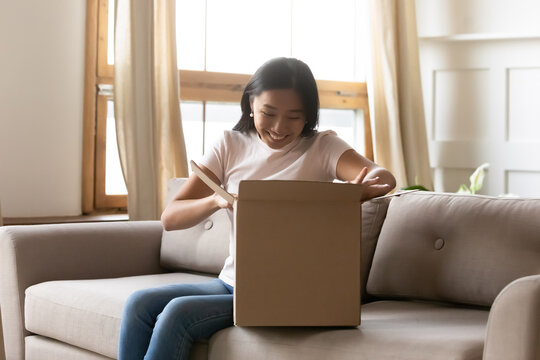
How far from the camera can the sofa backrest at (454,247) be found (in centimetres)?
195

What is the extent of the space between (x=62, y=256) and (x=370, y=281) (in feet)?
3.29

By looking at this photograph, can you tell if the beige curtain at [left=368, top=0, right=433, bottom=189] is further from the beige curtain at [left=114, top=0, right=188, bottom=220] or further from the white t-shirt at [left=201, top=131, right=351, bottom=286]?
the white t-shirt at [left=201, top=131, right=351, bottom=286]

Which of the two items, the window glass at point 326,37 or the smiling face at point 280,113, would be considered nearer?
the smiling face at point 280,113

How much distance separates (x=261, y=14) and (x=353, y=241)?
3.08 m

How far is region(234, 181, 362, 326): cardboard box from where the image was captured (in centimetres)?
166

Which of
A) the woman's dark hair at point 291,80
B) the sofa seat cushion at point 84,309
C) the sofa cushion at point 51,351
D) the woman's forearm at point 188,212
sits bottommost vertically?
the sofa cushion at point 51,351

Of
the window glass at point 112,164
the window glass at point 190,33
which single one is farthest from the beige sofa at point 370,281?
the window glass at point 190,33

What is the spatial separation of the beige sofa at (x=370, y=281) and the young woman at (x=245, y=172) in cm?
10

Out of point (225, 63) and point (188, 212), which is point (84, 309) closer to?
point (188, 212)

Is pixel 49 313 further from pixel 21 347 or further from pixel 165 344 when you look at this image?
pixel 165 344

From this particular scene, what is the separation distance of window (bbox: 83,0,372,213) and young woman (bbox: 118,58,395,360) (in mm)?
1928

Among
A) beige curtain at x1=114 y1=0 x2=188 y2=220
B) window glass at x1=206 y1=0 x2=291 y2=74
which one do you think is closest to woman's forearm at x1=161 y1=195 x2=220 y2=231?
beige curtain at x1=114 y1=0 x2=188 y2=220

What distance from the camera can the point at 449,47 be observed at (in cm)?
492

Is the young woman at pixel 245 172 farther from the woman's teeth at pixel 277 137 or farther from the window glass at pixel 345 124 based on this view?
the window glass at pixel 345 124
